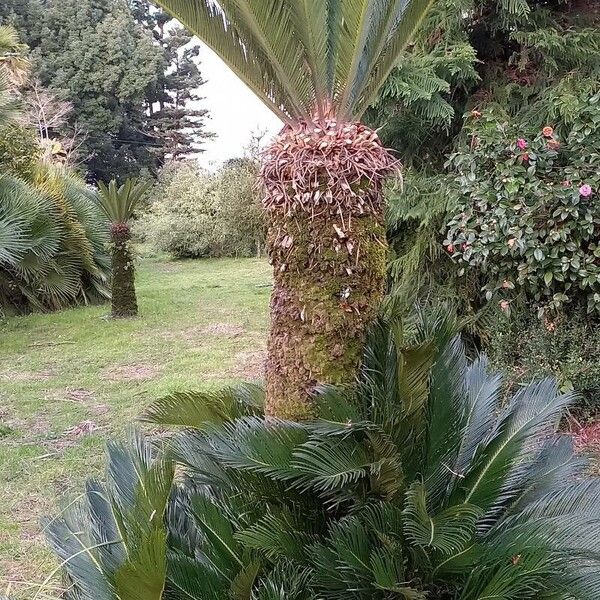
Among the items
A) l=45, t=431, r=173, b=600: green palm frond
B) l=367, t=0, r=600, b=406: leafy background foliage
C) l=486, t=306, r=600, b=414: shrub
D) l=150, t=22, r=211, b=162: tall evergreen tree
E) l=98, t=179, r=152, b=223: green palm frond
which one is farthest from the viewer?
l=150, t=22, r=211, b=162: tall evergreen tree

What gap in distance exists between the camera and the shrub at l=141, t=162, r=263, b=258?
19.4 meters

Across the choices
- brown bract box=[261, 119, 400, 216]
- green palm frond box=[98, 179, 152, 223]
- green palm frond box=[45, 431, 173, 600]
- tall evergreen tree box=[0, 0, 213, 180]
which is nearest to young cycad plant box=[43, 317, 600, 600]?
green palm frond box=[45, 431, 173, 600]

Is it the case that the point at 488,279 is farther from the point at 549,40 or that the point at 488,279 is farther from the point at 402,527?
the point at 402,527

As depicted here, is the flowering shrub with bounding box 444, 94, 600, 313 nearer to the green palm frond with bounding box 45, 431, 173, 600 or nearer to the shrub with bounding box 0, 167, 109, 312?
the green palm frond with bounding box 45, 431, 173, 600

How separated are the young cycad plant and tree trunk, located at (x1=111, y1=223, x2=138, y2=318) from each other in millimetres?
8097

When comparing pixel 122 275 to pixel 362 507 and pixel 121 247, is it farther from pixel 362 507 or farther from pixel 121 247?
pixel 362 507

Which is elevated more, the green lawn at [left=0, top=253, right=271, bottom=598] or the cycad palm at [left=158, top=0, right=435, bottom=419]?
the cycad palm at [left=158, top=0, right=435, bottom=419]

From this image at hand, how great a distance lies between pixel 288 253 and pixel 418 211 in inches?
122

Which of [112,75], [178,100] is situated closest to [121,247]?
[112,75]

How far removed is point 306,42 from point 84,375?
5.74 m

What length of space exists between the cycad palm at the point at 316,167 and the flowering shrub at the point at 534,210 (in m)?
2.38

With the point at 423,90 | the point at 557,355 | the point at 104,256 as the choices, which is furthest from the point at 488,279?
the point at 104,256

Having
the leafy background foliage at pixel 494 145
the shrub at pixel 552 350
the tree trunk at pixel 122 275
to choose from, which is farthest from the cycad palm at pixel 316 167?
the tree trunk at pixel 122 275

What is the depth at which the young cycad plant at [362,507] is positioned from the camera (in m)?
1.74
